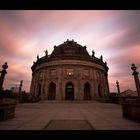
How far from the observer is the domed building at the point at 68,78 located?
32.0 metres

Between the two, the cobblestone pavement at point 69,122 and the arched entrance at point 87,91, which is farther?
the arched entrance at point 87,91

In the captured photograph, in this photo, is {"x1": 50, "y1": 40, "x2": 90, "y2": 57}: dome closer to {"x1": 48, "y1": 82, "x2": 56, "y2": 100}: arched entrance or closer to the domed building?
the domed building

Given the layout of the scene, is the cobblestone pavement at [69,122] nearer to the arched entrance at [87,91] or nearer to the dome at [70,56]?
the arched entrance at [87,91]

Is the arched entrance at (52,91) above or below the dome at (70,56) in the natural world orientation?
below

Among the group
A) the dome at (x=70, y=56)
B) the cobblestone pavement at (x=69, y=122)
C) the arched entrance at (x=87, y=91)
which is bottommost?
the cobblestone pavement at (x=69, y=122)

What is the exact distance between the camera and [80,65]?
33.6 m

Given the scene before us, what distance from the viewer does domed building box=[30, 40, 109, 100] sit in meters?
32.0

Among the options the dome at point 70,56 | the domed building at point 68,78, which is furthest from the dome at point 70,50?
the domed building at point 68,78

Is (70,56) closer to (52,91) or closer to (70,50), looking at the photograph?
(70,50)

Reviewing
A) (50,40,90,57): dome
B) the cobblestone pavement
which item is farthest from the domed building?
the cobblestone pavement
